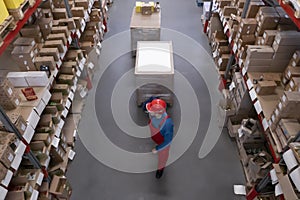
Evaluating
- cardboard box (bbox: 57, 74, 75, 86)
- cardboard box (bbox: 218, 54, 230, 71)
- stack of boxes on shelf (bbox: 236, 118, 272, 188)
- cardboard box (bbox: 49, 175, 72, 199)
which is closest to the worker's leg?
stack of boxes on shelf (bbox: 236, 118, 272, 188)

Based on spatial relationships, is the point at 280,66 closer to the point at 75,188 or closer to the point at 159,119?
the point at 159,119

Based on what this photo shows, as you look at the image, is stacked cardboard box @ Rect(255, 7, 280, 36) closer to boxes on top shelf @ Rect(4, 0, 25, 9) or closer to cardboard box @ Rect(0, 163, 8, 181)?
boxes on top shelf @ Rect(4, 0, 25, 9)

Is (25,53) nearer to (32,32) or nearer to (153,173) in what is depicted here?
(32,32)

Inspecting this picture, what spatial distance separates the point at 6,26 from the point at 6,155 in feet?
4.19

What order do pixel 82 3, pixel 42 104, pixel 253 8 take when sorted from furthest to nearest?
pixel 82 3, pixel 253 8, pixel 42 104

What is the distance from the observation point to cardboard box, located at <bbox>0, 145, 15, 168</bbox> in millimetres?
2236

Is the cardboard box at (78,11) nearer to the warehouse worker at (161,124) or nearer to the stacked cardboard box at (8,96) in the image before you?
the stacked cardboard box at (8,96)

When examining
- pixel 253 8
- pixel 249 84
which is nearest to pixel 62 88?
pixel 249 84

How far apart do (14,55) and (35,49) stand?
1.08 ft

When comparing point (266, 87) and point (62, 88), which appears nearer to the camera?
point (266, 87)

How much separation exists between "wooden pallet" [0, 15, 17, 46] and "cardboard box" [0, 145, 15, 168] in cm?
102

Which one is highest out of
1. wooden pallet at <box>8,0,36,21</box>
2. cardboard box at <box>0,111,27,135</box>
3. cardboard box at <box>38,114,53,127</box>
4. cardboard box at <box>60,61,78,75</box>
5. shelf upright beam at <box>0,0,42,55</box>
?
wooden pallet at <box>8,0,36,21</box>

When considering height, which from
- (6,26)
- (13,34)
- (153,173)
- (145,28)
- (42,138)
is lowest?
(153,173)

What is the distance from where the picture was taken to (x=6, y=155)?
89.9 inches
